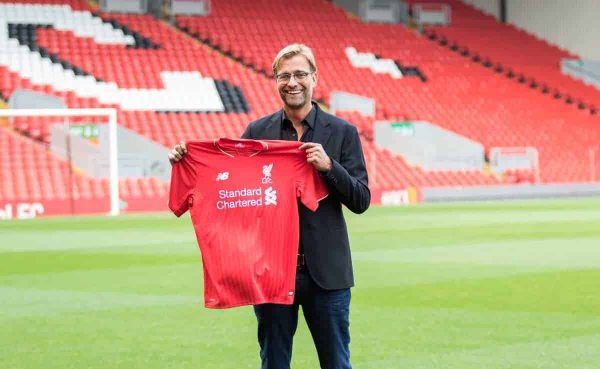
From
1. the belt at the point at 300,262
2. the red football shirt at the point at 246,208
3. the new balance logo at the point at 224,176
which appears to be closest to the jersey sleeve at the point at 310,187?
the red football shirt at the point at 246,208

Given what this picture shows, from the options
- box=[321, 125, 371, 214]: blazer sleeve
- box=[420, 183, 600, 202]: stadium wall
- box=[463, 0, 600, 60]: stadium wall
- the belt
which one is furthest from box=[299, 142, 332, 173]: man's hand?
box=[463, 0, 600, 60]: stadium wall

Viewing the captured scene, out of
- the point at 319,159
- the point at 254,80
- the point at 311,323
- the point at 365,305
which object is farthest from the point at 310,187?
the point at 254,80

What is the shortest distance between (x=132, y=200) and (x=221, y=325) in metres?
19.1

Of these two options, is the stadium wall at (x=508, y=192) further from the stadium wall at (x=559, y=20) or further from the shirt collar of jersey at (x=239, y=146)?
the shirt collar of jersey at (x=239, y=146)

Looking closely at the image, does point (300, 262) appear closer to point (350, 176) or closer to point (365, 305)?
point (350, 176)

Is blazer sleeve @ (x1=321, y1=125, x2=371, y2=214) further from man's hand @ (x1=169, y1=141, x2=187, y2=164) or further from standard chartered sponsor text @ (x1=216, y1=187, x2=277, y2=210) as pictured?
man's hand @ (x1=169, y1=141, x2=187, y2=164)

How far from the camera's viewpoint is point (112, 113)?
27.2 meters

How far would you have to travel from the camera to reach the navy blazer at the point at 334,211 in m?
4.76

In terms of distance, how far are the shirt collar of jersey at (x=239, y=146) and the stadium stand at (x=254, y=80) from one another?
73.8ft

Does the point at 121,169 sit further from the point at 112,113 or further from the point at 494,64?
the point at 494,64

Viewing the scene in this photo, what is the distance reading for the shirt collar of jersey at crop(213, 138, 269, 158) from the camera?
194 inches

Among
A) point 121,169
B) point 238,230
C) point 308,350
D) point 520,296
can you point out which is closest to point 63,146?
point 121,169

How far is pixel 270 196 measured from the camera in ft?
16.3

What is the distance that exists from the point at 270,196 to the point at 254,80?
1239 inches
